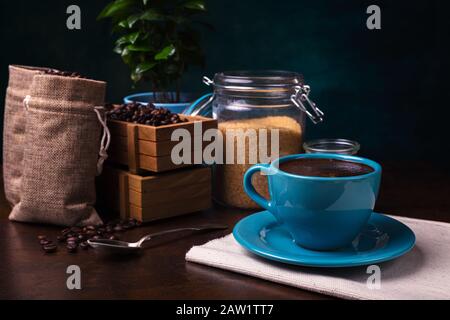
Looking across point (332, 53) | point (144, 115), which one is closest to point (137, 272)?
point (144, 115)

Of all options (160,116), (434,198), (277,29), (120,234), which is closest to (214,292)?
(120,234)

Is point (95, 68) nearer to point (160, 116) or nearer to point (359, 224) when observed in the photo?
point (160, 116)

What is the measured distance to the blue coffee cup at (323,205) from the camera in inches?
41.4

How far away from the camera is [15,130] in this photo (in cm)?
142

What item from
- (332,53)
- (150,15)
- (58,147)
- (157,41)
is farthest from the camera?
(332,53)

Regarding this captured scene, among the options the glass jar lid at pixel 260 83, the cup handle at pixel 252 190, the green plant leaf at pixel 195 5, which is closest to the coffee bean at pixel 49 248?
the cup handle at pixel 252 190

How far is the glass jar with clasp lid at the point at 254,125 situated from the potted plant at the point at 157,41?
22 centimetres

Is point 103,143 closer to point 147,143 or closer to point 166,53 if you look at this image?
point 147,143

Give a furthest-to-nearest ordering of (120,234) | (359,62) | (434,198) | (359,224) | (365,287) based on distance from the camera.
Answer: (359,62) → (434,198) → (120,234) → (359,224) → (365,287)

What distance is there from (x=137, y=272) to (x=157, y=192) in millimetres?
285

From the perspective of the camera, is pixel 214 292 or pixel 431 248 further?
pixel 431 248

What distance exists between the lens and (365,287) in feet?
3.22

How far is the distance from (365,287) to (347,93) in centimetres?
118

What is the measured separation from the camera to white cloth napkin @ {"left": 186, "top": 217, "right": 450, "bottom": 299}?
97 centimetres
